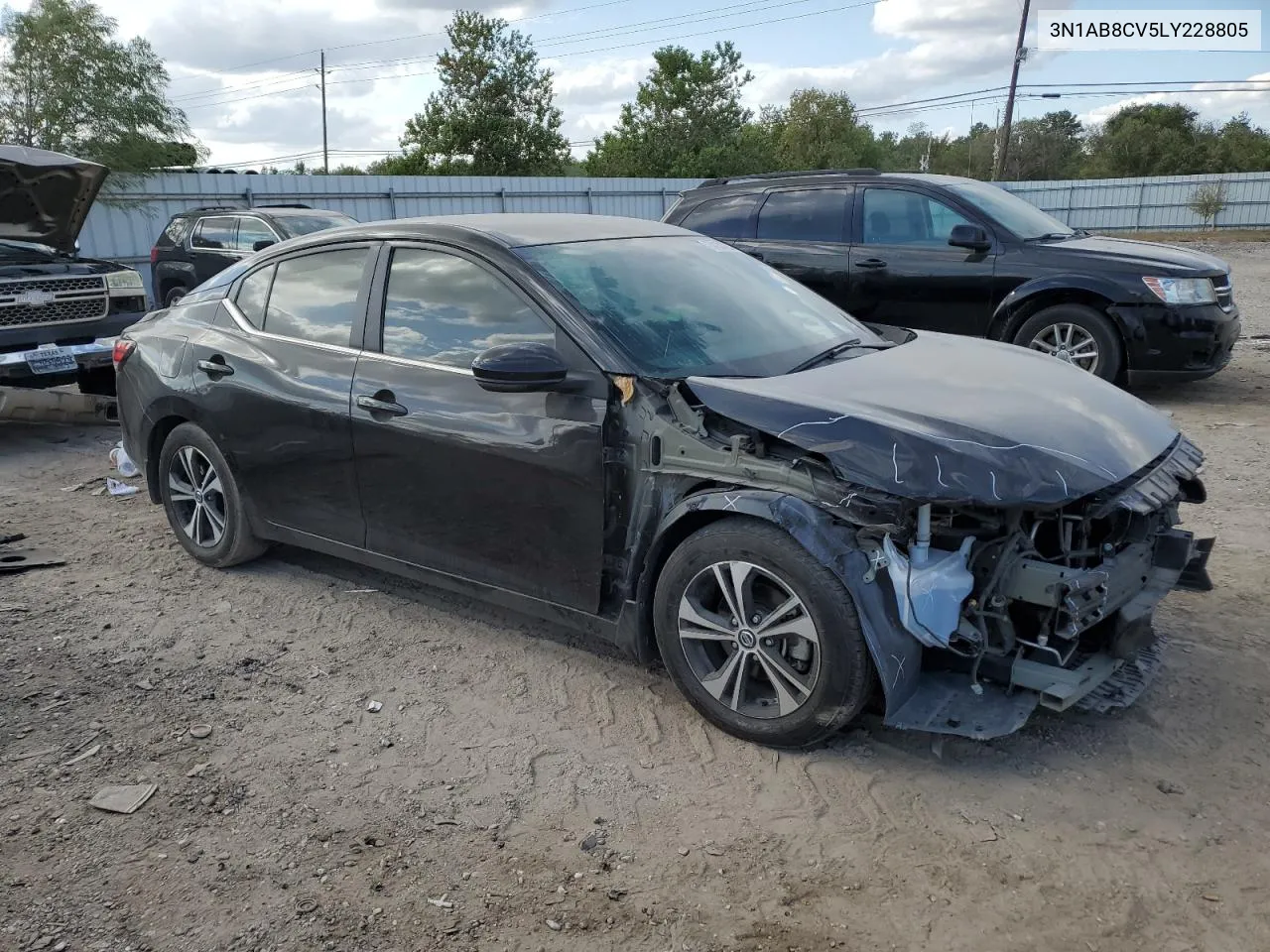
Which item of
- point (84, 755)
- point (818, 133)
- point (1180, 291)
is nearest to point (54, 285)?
point (84, 755)

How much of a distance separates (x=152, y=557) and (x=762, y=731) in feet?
12.2

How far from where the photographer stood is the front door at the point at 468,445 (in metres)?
3.65

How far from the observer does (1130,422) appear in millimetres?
3676

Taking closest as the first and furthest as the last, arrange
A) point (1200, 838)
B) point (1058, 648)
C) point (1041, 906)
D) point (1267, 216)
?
point (1041, 906) → point (1200, 838) → point (1058, 648) → point (1267, 216)

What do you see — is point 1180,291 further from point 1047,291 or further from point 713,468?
Result: point 713,468

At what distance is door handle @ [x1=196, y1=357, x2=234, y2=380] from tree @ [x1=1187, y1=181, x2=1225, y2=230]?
40119mm

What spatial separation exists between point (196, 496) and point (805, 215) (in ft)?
19.7

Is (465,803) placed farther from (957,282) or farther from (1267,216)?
(1267,216)

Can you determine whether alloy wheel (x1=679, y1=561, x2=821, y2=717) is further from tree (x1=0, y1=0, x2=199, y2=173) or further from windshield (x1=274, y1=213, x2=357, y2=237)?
tree (x1=0, y1=0, x2=199, y2=173)

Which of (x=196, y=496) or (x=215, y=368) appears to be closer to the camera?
(x=215, y=368)

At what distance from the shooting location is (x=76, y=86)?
51.4 feet

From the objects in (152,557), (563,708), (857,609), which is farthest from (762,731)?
(152,557)

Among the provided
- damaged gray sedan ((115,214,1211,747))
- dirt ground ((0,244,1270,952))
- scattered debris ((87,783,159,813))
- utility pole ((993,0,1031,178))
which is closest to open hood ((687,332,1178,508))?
damaged gray sedan ((115,214,1211,747))

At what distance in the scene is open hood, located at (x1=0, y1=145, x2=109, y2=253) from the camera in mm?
7988
